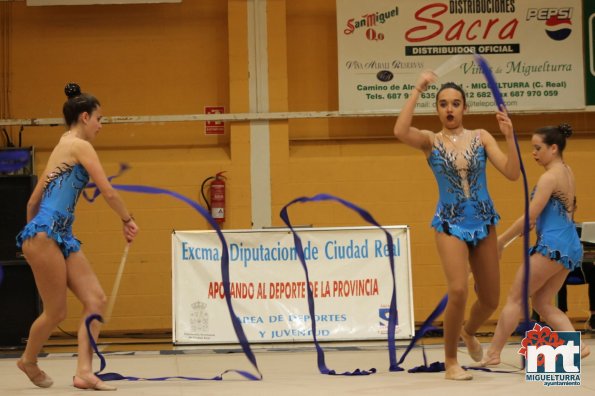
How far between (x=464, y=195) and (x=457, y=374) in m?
1.03

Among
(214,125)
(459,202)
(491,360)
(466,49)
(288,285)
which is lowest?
(491,360)

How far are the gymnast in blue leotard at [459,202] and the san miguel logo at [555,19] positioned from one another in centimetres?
554

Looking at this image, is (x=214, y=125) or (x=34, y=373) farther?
(x=214, y=125)

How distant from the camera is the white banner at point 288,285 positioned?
785cm

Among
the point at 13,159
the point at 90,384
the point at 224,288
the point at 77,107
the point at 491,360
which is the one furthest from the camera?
the point at 13,159

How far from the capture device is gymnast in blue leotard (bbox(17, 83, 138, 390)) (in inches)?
194

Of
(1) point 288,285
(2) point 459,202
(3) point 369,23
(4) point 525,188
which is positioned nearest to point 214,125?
(3) point 369,23

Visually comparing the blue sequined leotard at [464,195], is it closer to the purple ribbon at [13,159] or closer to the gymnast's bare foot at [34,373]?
the gymnast's bare foot at [34,373]

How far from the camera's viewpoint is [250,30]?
→ 1016cm

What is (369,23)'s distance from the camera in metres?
10.1

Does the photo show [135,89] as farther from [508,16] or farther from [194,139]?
[508,16]

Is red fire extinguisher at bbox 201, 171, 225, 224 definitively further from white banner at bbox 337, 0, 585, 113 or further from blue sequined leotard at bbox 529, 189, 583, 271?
blue sequined leotard at bbox 529, 189, 583, 271

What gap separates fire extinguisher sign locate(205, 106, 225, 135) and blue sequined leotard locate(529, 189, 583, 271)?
514 centimetres

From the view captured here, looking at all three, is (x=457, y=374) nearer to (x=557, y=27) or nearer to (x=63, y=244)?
(x=63, y=244)
